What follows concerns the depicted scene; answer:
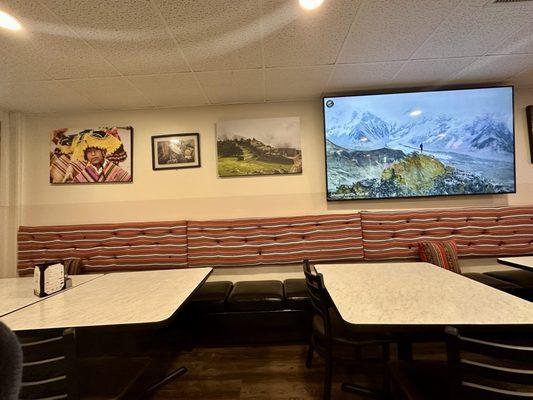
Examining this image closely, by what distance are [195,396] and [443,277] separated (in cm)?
182

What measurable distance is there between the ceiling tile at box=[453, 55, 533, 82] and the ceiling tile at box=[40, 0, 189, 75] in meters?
2.76

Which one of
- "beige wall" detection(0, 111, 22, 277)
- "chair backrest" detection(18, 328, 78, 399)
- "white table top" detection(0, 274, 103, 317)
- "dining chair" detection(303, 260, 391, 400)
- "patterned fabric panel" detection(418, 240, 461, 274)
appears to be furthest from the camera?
"beige wall" detection(0, 111, 22, 277)

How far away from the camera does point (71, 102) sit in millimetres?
2904

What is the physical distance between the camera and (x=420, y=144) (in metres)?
2.97

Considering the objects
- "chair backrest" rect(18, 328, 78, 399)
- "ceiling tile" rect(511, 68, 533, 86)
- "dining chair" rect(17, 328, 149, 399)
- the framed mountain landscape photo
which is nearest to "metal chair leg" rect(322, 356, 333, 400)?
"dining chair" rect(17, 328, 149, 399)

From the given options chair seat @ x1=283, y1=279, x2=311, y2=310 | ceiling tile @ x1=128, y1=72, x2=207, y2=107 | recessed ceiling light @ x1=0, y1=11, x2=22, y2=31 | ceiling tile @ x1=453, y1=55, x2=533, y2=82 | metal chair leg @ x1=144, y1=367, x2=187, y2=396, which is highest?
Result: ceiling tile @ x1=453, y1=55, x2=533, y2=82

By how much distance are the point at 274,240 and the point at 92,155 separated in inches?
93.8

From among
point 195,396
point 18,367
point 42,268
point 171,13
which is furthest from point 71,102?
point 18,367

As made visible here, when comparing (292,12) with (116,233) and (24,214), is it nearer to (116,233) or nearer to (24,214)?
(116,233)

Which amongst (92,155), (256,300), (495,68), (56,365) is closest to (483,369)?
(56,365)

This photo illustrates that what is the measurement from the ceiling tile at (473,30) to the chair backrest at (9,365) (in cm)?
262

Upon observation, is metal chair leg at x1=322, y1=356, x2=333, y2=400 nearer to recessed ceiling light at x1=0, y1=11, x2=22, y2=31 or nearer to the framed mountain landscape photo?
the framed mountain landscape photo

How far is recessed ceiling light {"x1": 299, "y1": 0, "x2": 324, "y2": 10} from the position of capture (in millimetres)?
1654

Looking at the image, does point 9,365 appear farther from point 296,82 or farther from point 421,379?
point 296,82
